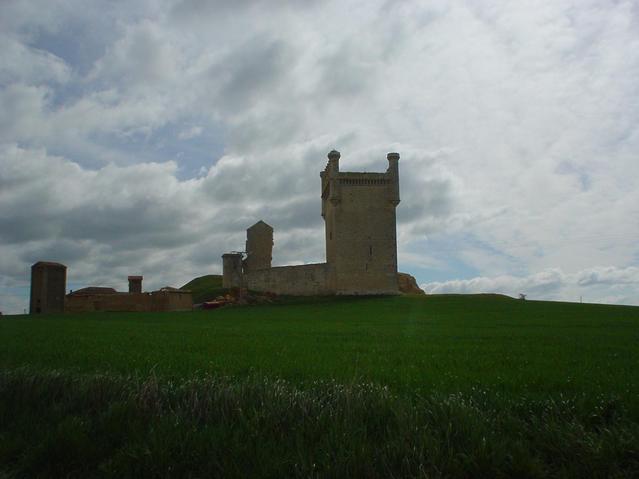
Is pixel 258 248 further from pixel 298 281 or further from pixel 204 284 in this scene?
pixel 204 284

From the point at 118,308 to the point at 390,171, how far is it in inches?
953

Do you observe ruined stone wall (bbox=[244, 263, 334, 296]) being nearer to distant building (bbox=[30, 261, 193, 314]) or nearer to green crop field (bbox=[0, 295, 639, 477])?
distant building (bbox=[30, 261, 193, 314])

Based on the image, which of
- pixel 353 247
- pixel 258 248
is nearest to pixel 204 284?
pixel 258 248

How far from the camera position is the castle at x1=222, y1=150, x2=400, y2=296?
44.2 m

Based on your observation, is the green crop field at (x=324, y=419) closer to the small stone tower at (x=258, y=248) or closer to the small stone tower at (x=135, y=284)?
the small stone tower at (x=135, y=284)

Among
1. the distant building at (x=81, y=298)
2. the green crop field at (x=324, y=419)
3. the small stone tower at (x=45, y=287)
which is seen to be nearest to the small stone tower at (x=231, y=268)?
the distant building at (x=81, y=298)

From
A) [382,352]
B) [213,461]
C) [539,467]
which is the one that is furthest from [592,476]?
[382,352]

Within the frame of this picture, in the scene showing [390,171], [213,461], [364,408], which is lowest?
[213,461]

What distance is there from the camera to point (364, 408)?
5.44m

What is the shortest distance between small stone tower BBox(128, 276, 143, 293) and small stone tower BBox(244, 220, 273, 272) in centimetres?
1112

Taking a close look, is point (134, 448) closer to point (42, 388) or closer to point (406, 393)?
point (42, 388)

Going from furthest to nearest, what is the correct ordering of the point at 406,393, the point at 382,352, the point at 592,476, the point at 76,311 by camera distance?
the point at 76,311 → the point at 382,352 → the point at 406,393 → the point at 592,476

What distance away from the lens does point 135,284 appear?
40.9 m

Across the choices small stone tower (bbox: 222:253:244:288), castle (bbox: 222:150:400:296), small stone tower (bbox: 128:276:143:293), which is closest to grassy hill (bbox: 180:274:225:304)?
small stone tower (bbox: 222:253:244:288)
